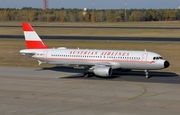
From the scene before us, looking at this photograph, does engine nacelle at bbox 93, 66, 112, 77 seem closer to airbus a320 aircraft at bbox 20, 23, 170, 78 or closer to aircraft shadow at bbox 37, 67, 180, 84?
airbus a320 aircraft at bbox 20, 23, 170, 78

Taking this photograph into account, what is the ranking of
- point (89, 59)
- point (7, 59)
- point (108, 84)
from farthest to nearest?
point (7, 59) < point (89, 59) < point (108, 84)

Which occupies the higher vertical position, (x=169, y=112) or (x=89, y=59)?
(x=89, y=59)

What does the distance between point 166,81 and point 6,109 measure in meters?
24.2

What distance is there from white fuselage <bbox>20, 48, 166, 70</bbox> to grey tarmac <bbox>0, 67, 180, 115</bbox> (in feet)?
7.30

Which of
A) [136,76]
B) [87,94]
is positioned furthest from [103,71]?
[87,94]

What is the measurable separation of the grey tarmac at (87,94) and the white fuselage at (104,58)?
7.30 ft

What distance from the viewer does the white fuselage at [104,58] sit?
41.3 m

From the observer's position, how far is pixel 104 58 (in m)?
42.8

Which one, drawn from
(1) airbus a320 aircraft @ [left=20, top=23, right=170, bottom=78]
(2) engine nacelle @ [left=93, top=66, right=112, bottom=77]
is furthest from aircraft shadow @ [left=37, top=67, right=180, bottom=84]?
(2) engine nacelle @ [left=93, top=66, right=112, bottom=77]

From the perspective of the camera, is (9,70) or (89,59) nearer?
(89,59)

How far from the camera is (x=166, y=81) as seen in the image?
129 feet

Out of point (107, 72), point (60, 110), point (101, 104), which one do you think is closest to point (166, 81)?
point (107, 72)

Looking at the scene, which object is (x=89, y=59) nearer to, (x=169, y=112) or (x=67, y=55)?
(x=67, y=55)

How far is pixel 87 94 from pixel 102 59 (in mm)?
12126
